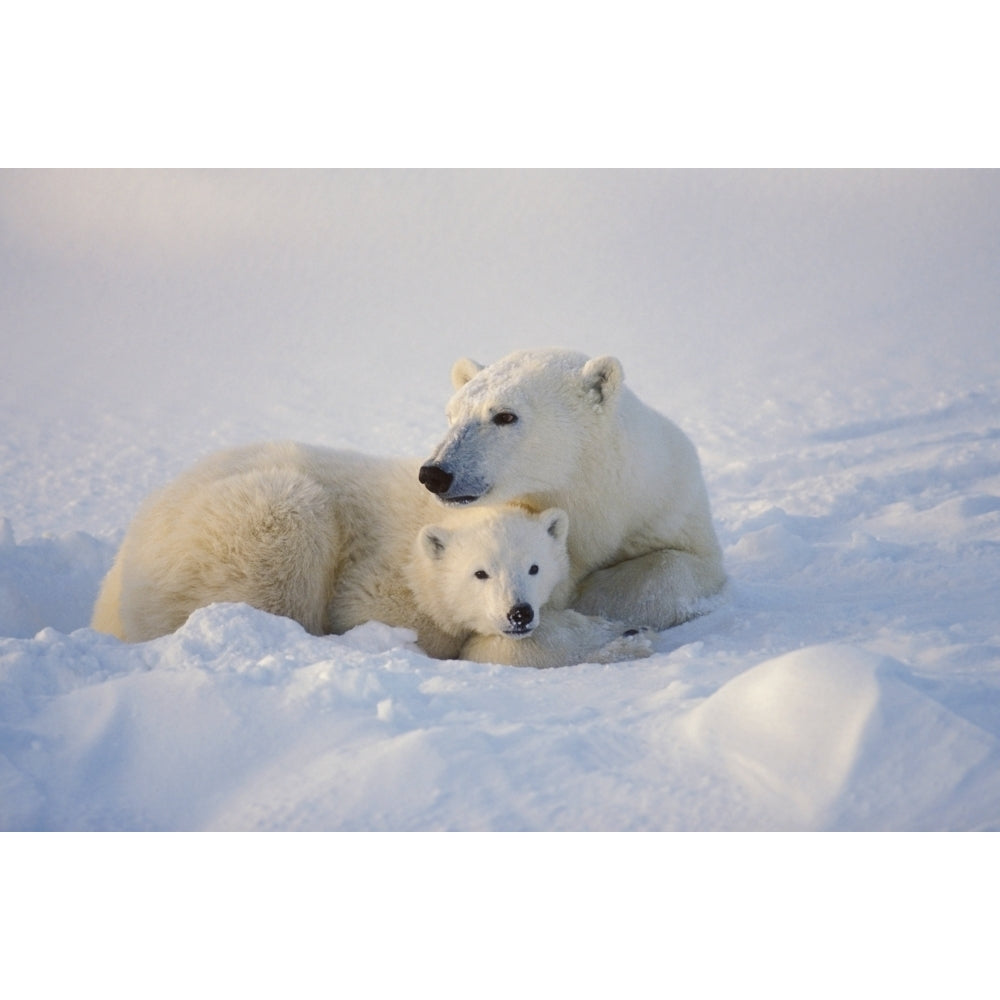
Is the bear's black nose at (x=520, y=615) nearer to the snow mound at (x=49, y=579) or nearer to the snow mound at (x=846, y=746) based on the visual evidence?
the snow mound at (x=846, y=746)

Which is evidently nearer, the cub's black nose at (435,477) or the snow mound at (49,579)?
the cub's black nose at (435,477)

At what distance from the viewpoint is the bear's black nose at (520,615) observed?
3.80m

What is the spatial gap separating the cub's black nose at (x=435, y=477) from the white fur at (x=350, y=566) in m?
0.24

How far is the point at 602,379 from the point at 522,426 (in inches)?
16.6

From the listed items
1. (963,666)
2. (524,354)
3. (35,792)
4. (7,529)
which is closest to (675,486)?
(524,354)

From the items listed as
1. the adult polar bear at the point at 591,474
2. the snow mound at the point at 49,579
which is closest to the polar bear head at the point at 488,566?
the adult polar bear at the point at 591,474

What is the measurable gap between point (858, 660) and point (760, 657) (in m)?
0.85

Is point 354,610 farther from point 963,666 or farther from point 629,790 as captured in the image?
point 963,666

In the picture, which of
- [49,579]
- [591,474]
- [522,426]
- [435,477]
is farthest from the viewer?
[49,579]

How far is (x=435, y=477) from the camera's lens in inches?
155

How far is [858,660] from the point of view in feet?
8.82

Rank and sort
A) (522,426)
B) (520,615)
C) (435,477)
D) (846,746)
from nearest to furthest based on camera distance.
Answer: (846,746) < (520,615) < (435,477) < (522,426)

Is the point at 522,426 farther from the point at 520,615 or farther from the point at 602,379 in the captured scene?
the point at 520,615

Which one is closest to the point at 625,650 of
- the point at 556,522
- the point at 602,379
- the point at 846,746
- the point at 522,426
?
the point at 556,522
